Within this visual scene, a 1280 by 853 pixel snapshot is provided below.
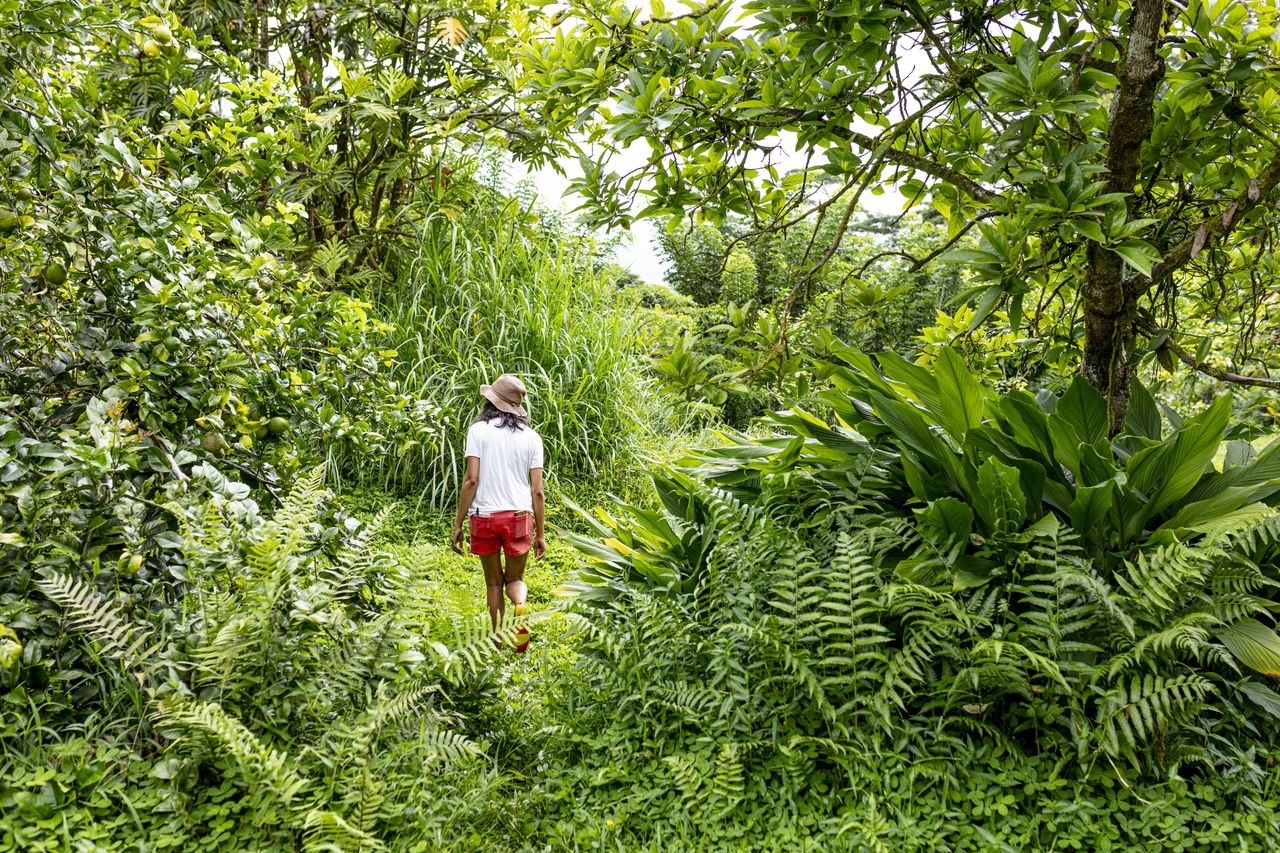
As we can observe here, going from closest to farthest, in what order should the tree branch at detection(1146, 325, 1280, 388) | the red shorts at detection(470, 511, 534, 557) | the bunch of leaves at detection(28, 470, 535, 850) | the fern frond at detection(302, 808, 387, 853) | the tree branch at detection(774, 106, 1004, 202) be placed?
the fern frond at detection(302, 808, 387, 853), the bunch of leaves at detection(28, 470, 535, 850), the tree branch at detection(1146, 325, 1280, 388), the tree branch at detection(774, 106, 1004, 202), the red shorts at detection(470, 511, 534, 557)

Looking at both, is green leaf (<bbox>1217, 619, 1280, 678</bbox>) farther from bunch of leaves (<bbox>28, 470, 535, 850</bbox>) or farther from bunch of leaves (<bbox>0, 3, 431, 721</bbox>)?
bunch of leaves (<bbox>0, 3, 431, 721</bbox>)

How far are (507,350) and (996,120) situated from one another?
527 cm

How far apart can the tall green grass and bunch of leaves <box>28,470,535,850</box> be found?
4.30 m

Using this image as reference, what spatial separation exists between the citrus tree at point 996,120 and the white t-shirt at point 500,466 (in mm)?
2108

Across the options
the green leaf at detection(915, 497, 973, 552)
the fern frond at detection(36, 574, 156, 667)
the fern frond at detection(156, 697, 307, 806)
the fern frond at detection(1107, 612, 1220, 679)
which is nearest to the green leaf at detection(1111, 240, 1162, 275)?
the green leaf at detection(915, 497, 973, 552)

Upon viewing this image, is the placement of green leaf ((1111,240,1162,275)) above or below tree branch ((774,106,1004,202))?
below

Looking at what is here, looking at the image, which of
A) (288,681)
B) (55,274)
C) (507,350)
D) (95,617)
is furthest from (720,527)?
(507,350)

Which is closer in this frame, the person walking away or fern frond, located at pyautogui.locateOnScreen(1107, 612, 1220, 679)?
fern frond, located at pyautogui.locateOnScreen(1107, 612, 1220, 679)

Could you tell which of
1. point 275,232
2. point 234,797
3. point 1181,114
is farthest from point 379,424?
point 1181,114

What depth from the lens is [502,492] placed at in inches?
203

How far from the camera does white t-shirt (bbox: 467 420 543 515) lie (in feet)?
16.9

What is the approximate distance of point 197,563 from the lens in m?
2.66

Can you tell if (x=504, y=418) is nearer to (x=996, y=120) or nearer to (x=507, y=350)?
(x=507, y=350)

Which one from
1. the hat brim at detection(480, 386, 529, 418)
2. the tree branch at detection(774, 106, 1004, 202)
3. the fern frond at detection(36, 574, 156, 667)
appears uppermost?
the tree branch at detection(774, 106, 1004, 202)
